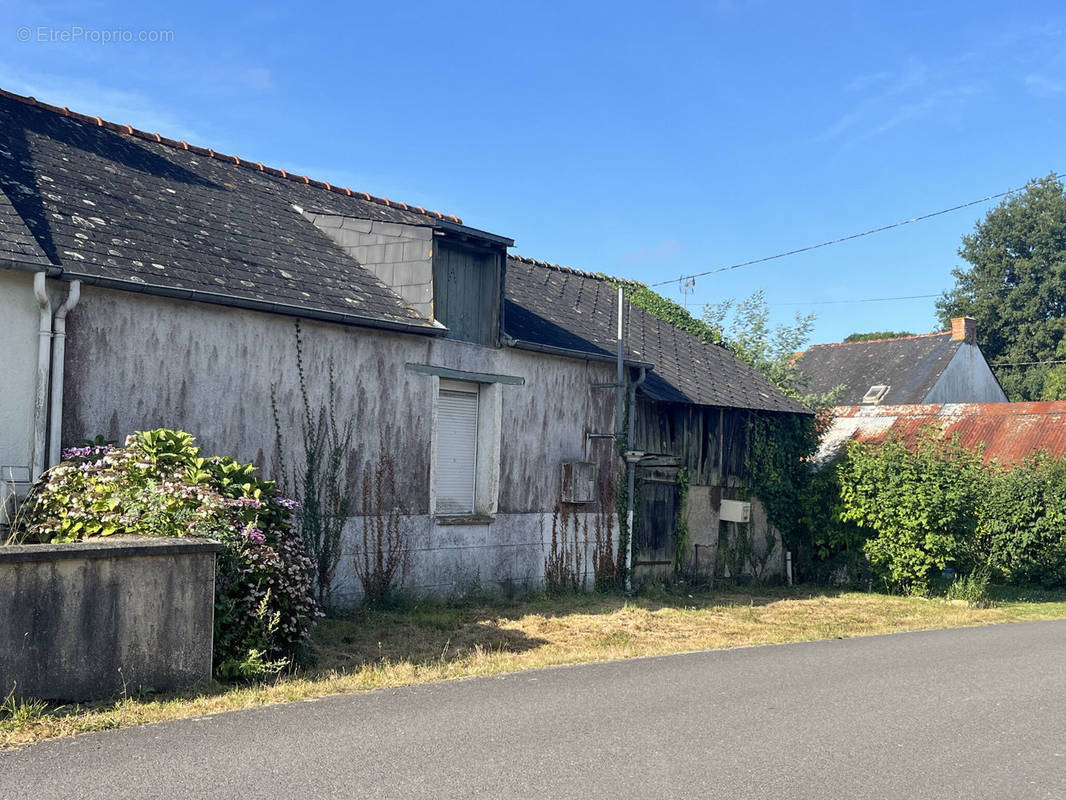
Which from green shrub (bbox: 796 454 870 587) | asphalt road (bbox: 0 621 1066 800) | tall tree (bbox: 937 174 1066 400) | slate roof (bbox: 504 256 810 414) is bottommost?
asphalt road (bbox: 0 621 1066 800)

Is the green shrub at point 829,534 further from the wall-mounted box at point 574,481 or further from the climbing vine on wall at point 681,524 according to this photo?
the wall-mounted box at point 574,481

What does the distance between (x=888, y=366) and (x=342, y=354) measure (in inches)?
1122

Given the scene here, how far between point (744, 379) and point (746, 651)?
9577 millimetres

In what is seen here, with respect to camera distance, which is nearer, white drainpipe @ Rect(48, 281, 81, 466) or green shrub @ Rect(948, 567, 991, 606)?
A: white drainpipe @ Rect(48, 281, 81, 466)

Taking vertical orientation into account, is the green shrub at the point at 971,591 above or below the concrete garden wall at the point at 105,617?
below

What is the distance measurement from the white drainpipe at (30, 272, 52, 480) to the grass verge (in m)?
3.08

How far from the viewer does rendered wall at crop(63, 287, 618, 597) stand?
988 cm

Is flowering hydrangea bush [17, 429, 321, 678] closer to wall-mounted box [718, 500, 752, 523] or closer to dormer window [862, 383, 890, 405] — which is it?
wall-mounted box [718, 500, 752, 523]

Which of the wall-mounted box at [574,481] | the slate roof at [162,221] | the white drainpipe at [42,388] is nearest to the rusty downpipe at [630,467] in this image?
the wall-mounted box at [574,481]

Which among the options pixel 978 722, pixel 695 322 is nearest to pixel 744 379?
pixel 695 322

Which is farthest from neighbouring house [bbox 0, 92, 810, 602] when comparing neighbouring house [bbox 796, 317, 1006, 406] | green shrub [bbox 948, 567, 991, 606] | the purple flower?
neighbouring house [bbox 796, 317, 1006, 406]

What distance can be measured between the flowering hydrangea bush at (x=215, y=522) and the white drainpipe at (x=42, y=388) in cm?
38

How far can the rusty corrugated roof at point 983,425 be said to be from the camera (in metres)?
23.4

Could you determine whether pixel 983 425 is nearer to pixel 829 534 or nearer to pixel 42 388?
pixel 829 534
